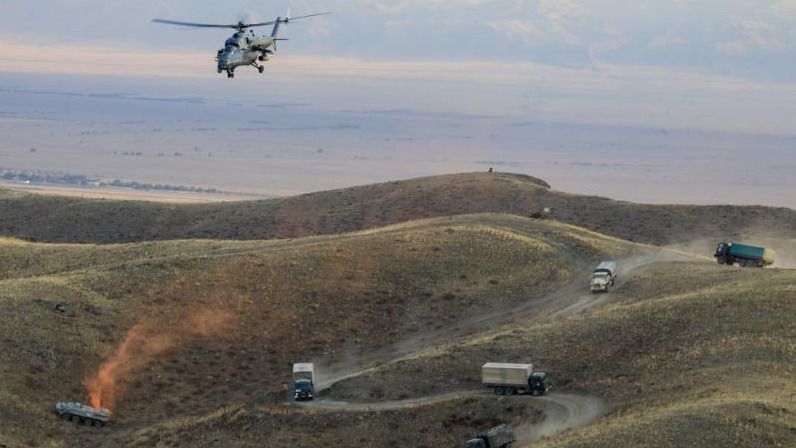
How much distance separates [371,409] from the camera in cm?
7150

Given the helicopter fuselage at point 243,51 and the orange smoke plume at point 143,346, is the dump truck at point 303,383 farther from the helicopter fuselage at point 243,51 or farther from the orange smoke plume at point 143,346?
the helicopter fuselage at point 243,51

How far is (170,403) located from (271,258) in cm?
2608

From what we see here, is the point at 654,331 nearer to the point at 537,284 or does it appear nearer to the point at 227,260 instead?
the point at 537,284

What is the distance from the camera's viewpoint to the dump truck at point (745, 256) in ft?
359

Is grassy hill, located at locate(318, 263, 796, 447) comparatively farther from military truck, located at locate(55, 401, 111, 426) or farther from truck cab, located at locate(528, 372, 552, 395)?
military truck, located at locate(55, 401, 111, 426)

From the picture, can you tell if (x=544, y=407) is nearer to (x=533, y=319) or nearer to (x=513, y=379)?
(x=513, y=379)

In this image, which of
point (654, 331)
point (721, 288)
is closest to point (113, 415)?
point (654, 331)

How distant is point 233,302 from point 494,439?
1436 inches

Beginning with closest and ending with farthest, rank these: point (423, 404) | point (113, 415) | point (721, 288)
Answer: point (423, 404) < point (113, 415) < point (721, 288)

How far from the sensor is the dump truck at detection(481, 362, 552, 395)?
71375 millimetres

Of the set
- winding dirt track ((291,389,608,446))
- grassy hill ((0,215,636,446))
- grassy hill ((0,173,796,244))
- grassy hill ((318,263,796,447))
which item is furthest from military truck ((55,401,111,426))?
grassy hill ((0,173,796,244))

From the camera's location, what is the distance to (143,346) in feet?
283

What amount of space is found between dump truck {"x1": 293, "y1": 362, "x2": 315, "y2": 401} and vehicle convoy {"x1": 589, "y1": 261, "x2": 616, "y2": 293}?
1160 inches

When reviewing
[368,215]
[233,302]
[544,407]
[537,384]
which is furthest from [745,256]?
[544,407]
